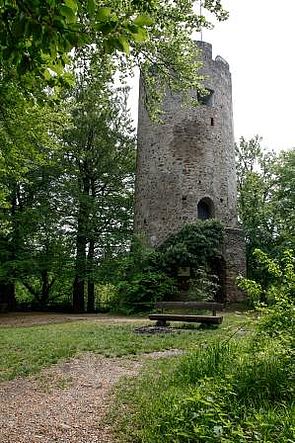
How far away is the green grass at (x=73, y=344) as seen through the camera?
5.68 metres

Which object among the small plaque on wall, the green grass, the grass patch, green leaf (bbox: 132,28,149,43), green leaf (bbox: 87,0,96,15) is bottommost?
the green grass

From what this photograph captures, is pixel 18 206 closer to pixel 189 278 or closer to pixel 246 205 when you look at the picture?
pixel 189 278

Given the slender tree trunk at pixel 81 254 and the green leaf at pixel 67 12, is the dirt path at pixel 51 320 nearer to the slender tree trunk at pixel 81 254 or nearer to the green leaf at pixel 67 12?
the slender tree trunk at pixel 81 254

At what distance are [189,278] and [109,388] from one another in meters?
9.56

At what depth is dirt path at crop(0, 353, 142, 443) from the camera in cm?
Result: 322

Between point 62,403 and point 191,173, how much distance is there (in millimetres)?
12471

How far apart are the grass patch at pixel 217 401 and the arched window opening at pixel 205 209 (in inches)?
455

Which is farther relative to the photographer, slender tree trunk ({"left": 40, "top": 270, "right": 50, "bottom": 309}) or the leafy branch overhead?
slender tree trunk ({"left": 40, "top": 270, "right": 50, "bottom": 309})

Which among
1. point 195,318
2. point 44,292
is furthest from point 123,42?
point 44,292

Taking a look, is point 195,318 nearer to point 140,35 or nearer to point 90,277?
point 90,277

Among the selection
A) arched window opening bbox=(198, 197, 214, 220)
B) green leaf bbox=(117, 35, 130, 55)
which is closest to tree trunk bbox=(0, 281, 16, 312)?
arched window opening bbox=(198, 197, 214, 220)

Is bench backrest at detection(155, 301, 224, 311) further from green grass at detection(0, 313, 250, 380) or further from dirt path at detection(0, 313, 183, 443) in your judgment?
dirt path at detection(0, 313, 183, 443)

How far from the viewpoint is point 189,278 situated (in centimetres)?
1385

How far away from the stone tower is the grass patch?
1094 cm
